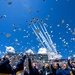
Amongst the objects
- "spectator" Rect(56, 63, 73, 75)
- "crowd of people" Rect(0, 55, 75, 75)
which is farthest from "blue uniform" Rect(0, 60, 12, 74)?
"spectator" Rect(56, 63, 73, 75)

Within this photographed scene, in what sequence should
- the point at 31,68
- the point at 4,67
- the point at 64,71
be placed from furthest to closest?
the point at 64,71, the point at 31,68, the point at 4,67

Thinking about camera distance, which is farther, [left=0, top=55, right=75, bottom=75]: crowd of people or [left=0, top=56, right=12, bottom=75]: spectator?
[left=0, top=55, right=75, bottom=75]: crowd of people

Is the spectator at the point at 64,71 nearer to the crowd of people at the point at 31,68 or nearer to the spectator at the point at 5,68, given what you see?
the crowd of people at the point at 31,68

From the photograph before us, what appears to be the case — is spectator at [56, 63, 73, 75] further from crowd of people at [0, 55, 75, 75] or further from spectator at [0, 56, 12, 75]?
spectator at [0, 56, 12, 75]

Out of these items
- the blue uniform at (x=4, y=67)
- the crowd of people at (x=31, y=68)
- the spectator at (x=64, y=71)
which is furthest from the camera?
the spectator at (x=64, y=71)

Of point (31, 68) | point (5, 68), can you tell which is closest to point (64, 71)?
point (31, 68)

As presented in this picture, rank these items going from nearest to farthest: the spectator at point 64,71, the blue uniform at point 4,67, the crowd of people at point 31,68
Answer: the blue uniform at point 4,67, the crowd of people at point 31,68, the spectator at point 64,71

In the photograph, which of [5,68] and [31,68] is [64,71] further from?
[5,68]

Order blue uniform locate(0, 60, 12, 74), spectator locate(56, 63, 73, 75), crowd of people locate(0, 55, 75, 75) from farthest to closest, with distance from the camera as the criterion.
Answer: spectator locate(56, 63, 73, 75) < crowd of people locate(0, 55, 75, 75) < blue uniform locate(0, 60, 12, 74)

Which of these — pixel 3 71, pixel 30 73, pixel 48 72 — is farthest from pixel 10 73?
pixel 48 72

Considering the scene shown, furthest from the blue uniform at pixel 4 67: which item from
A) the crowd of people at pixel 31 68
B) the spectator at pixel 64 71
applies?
the spectator at pixel 64 71

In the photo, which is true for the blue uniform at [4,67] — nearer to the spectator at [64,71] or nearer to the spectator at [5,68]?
the spectator at [5,68]

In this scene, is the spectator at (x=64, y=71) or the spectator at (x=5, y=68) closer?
the spectator at (x=5, y=68)

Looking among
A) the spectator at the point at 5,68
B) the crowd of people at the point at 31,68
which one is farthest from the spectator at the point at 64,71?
the spectator at the point at 5,68
